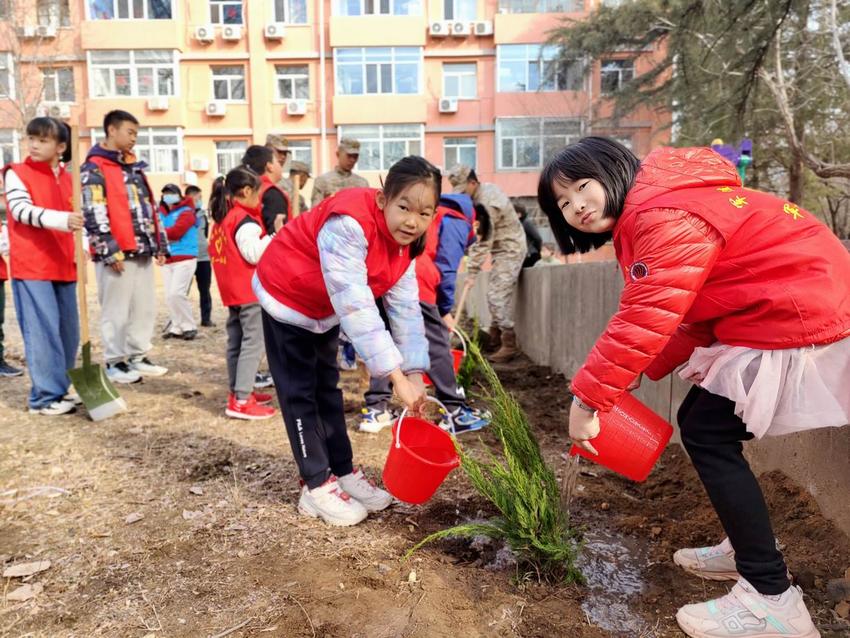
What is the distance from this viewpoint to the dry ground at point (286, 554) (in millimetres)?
1922

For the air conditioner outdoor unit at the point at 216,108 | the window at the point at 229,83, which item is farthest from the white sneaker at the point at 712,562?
the window at the point at 229,83

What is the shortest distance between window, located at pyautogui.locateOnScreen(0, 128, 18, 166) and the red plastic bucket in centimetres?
2582

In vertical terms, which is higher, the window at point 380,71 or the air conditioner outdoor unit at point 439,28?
the air conditioner outdoor unit at point 439,28

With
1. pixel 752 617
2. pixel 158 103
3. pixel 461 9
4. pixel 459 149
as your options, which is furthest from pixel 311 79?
pixel 752 617

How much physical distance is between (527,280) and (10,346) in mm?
5459

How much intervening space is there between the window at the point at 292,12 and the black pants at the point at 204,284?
17.2m

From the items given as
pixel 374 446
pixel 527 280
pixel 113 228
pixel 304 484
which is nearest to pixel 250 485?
pixel 304 484

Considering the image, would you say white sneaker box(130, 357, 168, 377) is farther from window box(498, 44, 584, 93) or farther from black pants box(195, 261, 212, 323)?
window box(498, 44, 584, 93)

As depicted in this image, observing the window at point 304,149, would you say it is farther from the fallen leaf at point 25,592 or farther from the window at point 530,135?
the fallen leaf at point 25,592

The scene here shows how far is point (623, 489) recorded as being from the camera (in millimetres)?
2951

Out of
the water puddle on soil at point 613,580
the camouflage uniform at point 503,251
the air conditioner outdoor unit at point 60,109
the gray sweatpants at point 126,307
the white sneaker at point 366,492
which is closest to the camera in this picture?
the water puddle on soil at point 613,580

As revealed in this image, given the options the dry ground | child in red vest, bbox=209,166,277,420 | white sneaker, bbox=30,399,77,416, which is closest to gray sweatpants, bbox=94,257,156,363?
white sneaker, bbox=30,399,77,416

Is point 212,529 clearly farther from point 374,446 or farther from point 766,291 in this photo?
point 766,291

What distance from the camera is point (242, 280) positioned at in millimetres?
4277
